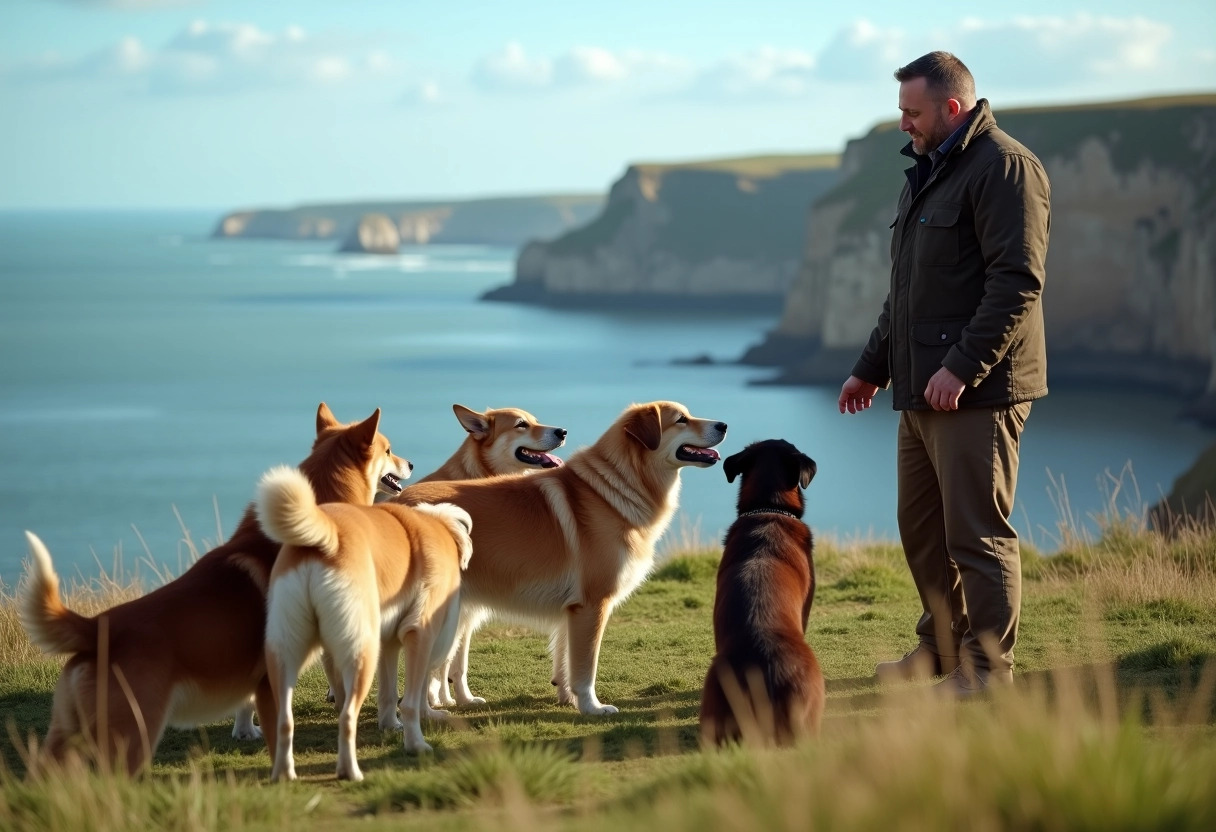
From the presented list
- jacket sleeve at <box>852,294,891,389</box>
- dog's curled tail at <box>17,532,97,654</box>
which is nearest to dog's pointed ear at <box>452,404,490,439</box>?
jacket sleeve at <box>852,294,891,389</box>

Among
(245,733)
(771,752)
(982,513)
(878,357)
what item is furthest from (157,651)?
(878,357)

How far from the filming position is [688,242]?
5162 inches

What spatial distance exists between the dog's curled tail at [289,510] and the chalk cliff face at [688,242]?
12792 centimetres

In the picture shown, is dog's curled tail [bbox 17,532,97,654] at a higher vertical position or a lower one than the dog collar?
lower

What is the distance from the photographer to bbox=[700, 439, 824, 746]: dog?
4.67m

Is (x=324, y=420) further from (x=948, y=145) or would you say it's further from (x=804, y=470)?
(x=948, y=145)

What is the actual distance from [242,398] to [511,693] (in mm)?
71247

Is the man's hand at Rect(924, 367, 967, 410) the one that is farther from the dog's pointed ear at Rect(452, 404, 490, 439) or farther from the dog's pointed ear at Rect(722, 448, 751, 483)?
Result: the dog's pointed ear at Rect(452, 404, 490, 439)

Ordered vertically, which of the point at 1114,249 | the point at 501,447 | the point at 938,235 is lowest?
the point at 501,447

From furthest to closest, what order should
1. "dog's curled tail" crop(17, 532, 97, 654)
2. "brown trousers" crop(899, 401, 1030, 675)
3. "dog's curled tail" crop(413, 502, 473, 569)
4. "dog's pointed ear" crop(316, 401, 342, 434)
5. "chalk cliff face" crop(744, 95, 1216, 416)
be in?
"chalk cliff face" crop(744, 95, 1216, 416) < "dog's pointed ear" crop(316, 401, 342, 434) < "dog's curled tail" crop(413, 502, 473, 569) < "brown trousers" crop(899, 401, 1030, 675) < "dog's curled tail" crop(17, 532, 97, 654)

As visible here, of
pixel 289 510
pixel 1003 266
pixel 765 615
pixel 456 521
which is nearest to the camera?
pixel 289 510

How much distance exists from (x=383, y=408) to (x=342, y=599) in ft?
207

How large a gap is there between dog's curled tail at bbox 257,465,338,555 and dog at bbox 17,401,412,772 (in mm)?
558

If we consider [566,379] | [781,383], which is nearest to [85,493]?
[566,379]
